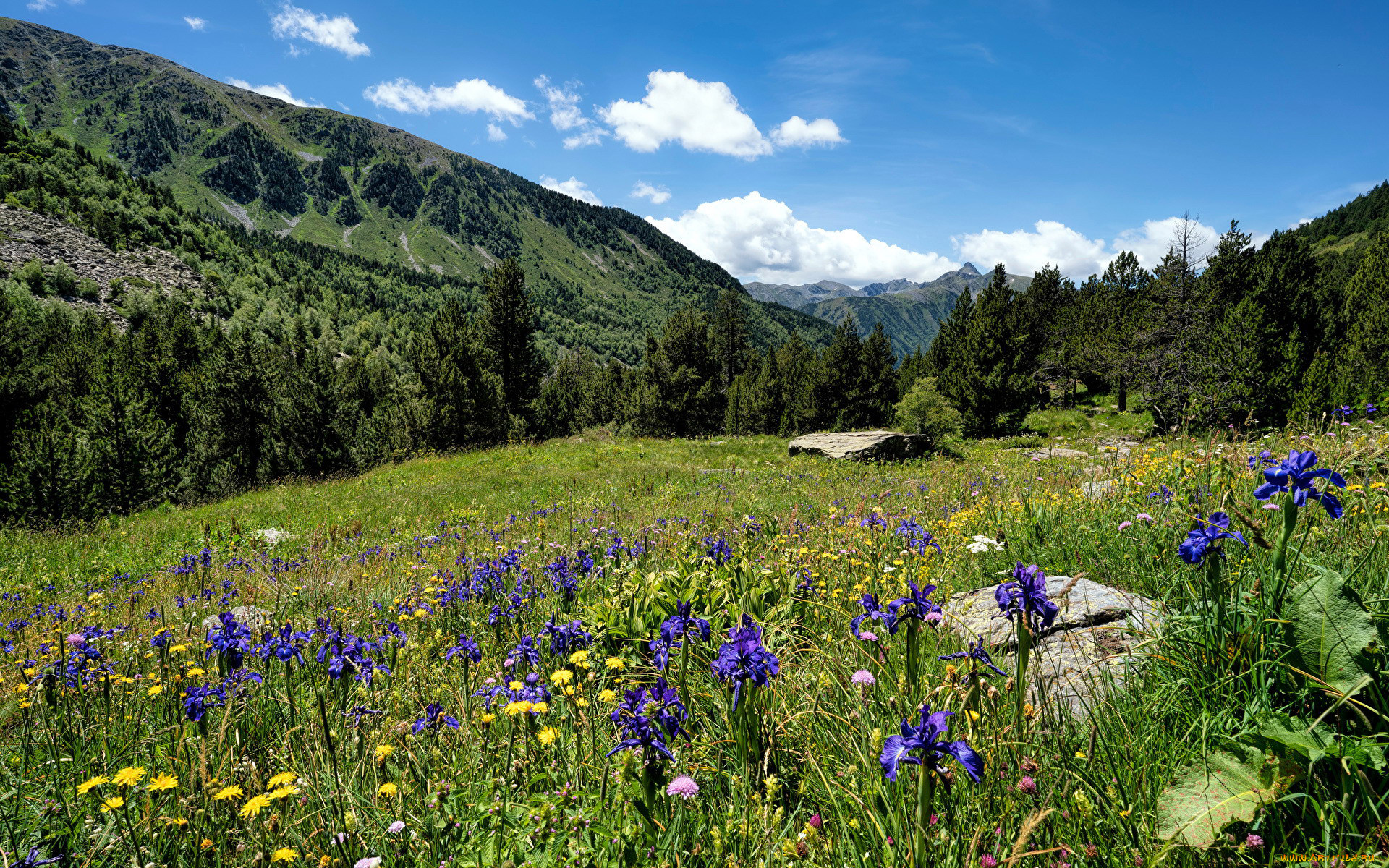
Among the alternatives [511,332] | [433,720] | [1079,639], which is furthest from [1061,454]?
[511,332]

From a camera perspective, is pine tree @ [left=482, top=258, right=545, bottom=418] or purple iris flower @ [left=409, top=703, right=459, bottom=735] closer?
purple iris flower @ [left=409, top=703, right=459, bottom=735]

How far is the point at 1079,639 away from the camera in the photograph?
9.24ft

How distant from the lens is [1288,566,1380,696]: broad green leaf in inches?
62.8

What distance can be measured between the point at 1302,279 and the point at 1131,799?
128 feet

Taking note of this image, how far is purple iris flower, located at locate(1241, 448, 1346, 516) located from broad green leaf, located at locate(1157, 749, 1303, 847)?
0.76 meters

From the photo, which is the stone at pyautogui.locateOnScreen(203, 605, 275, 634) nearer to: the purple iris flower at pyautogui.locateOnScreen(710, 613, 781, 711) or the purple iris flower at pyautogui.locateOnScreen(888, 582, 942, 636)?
the purple iris flower at pyautogui.locateOnScreen(710, 613, 781, 711)

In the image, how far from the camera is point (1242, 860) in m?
1.49

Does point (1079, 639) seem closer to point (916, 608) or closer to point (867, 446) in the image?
point (916, 608)

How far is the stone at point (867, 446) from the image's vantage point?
18297 mm

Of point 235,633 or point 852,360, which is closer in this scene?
point 235,633

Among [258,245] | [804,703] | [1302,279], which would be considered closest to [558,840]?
[804,703]

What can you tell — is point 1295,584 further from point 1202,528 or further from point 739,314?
point 739,314

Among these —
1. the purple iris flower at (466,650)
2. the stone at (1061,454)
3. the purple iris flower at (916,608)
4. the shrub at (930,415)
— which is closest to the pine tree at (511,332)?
the shrub at (930,415)

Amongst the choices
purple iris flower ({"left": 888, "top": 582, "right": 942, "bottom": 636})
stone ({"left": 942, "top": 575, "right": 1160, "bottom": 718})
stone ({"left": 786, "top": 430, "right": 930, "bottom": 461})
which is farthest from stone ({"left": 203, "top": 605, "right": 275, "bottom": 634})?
stone ({"left": 786, "top": 430, "right": 930, "bottom": 461})
